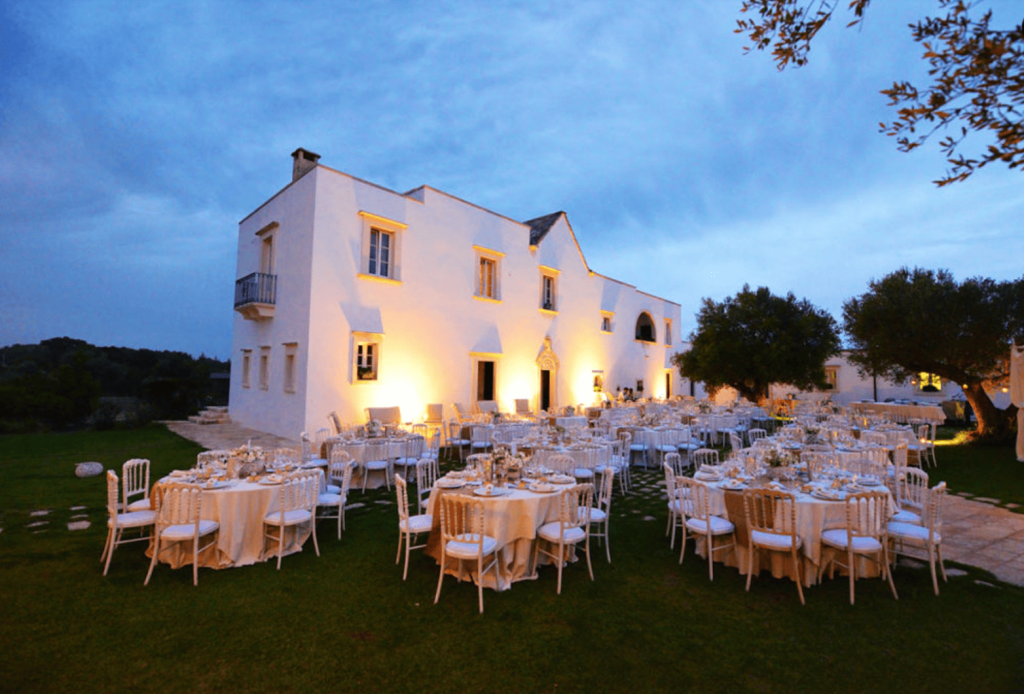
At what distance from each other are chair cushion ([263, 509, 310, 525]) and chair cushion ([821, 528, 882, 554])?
17.7ft

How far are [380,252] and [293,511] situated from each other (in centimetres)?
1023

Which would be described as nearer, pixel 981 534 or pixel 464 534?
pixel 464 534

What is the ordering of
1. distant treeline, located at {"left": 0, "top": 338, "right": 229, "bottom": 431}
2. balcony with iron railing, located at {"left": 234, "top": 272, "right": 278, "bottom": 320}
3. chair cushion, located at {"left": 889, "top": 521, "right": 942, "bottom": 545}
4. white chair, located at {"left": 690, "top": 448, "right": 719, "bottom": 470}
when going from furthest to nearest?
distant treeline, located at {"left": 0, "top": 338, "right": 229, "bottom": 431}, balcony with iron railing, located at {"left": 234, "top": 272, "right": 278, "bottom": 320}, white chair, located at {"left": 690, "top": 448, "right": 719, "bottom": 470}, chair cushion, located at {"left": 889, "top": 521, "right": 942, "bottom": 545}

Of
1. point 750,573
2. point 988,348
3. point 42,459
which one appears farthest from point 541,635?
point 988,348

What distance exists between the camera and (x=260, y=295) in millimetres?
14609

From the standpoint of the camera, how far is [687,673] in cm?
307

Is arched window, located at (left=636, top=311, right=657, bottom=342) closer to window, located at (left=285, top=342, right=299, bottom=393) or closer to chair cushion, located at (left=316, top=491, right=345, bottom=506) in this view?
window, located at (left=285, top=342, right=299, bottom=393)

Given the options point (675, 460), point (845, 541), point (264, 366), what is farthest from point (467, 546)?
point (264, 366)

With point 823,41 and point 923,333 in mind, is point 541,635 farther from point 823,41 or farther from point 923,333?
point 923,333

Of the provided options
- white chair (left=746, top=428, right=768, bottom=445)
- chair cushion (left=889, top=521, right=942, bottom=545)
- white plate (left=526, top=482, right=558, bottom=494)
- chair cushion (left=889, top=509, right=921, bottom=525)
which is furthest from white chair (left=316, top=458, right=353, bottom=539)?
white chair (left=746, top=428, right=768, bottom=445)

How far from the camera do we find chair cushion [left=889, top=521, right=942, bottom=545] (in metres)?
4.40

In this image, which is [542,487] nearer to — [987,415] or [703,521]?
[703,521]

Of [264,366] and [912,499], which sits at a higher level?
[264,366]

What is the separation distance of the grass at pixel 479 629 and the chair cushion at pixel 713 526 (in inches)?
18.7
